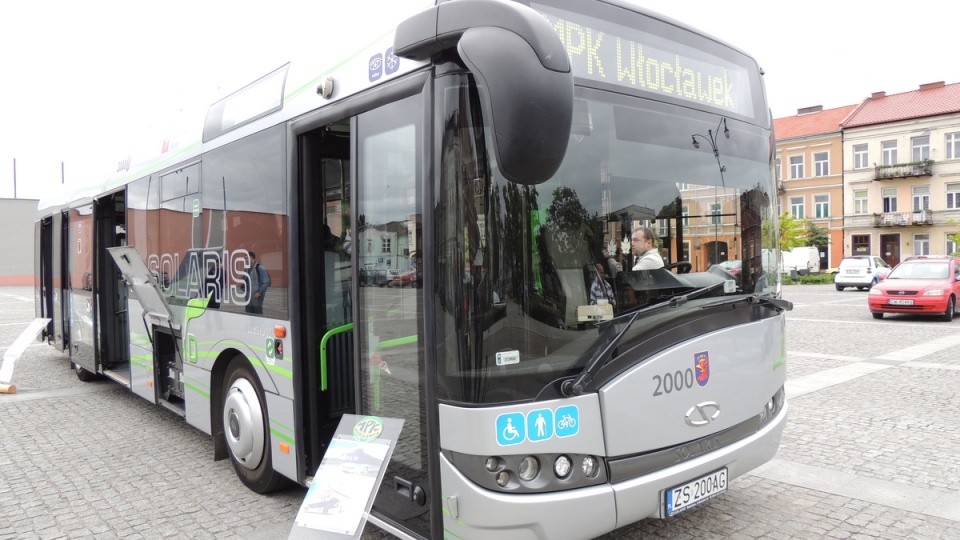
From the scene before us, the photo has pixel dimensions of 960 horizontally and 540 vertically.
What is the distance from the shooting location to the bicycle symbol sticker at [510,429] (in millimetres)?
2939

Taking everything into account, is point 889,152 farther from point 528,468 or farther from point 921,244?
point 528,468

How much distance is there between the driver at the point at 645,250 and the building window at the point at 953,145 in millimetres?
57475

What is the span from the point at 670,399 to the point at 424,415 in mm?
1230

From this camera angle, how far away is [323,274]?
4391mm

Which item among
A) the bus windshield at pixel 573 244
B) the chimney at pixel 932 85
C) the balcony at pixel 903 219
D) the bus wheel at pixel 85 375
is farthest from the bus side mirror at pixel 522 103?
the chimney at pixel 932 85

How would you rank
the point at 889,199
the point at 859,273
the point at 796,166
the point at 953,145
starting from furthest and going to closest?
1. the point at 796,166
2. the point at 889,199
3. the point at 953,145
4. the point at 859,273

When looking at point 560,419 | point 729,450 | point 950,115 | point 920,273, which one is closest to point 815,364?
point 729,450

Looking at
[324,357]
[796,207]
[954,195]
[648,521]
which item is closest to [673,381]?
[648,521]

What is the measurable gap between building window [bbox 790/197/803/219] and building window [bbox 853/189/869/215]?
162 inches

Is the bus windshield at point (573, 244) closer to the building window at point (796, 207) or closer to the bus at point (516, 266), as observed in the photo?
the bus at point (516, 266)

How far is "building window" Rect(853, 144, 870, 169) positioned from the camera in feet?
175

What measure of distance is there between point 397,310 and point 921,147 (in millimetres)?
59017

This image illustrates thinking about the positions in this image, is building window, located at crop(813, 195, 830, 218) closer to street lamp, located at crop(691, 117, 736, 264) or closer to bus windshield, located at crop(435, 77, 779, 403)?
street lamp, located at crop(691, 117, 736, 264)

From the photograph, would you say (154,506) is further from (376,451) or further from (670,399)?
(670,399)
